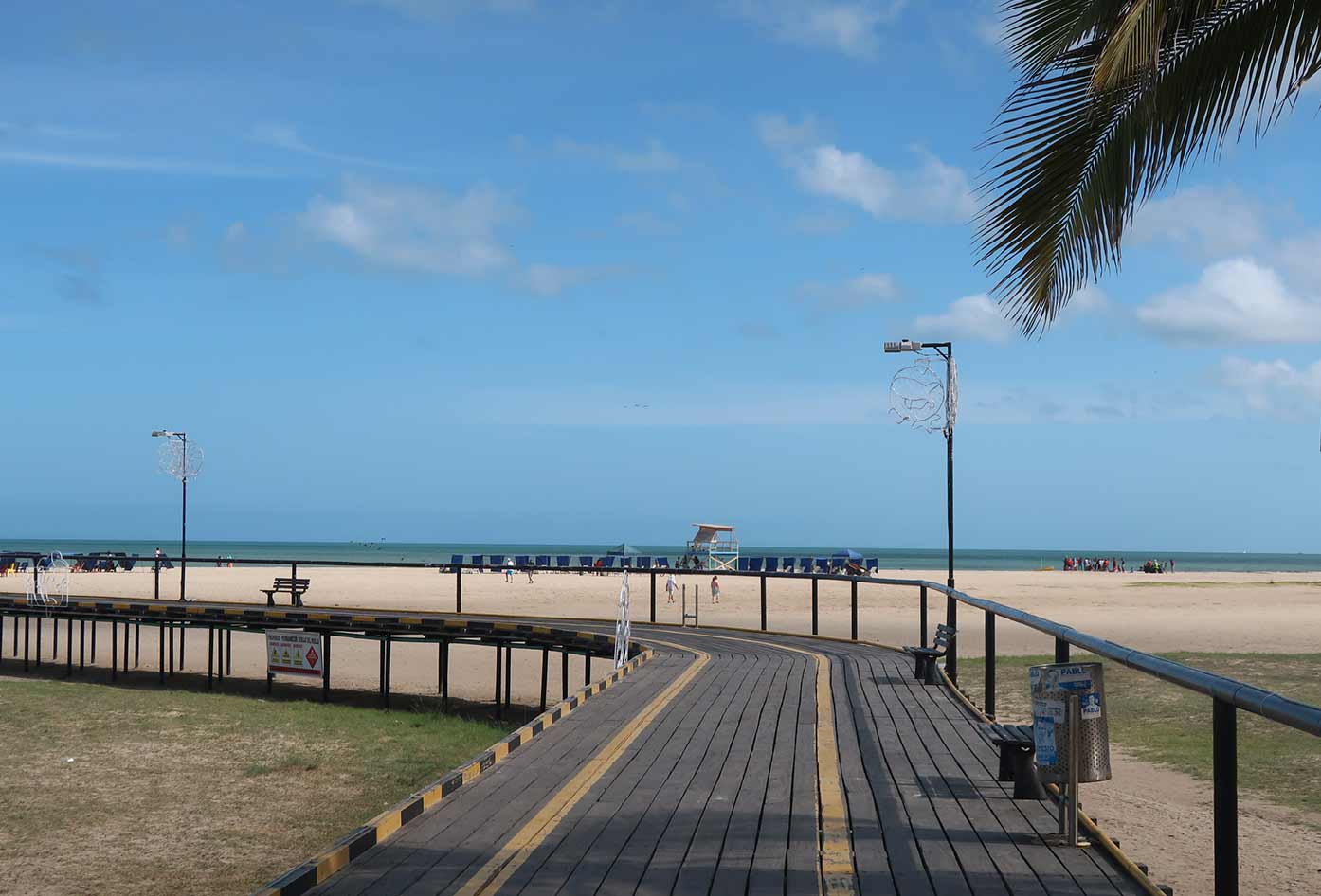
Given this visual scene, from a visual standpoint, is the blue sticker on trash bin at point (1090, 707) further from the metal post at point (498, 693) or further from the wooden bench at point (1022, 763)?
the metal post at point (498, 693)

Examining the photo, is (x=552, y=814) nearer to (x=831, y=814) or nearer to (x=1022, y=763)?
(x=831, y=814)

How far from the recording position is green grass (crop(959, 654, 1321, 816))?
13.6m

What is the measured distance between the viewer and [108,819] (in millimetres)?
14000

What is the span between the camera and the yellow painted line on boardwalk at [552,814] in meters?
5.69

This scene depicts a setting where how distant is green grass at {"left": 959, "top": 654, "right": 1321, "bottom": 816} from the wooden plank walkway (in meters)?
3.98

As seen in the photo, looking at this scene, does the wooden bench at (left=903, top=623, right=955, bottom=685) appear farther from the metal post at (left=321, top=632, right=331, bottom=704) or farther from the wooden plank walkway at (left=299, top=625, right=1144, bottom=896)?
the metal post at (left=321, top=632, right=331, bottom=704)

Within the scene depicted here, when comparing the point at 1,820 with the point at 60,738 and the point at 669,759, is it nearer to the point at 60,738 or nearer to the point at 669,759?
the point at 60,738

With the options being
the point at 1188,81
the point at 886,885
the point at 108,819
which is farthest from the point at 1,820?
the point at 1188,81

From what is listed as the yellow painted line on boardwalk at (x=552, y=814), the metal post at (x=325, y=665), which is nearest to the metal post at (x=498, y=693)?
the metal post at (x=325, y=665)

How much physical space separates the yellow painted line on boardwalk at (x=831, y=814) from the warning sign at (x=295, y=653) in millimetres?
14568

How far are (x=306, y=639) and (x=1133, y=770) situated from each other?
16.0m

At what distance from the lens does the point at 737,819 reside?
6.97m

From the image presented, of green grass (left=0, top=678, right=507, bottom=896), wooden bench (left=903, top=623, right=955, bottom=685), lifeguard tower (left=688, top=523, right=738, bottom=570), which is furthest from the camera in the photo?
lifeguard tower (left=688, top=523, right=738, bottom=570)

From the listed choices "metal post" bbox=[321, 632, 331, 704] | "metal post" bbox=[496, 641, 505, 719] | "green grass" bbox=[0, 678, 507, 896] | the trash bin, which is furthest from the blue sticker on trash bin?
"metal post" bbox=[321, 632, 331, 704]
